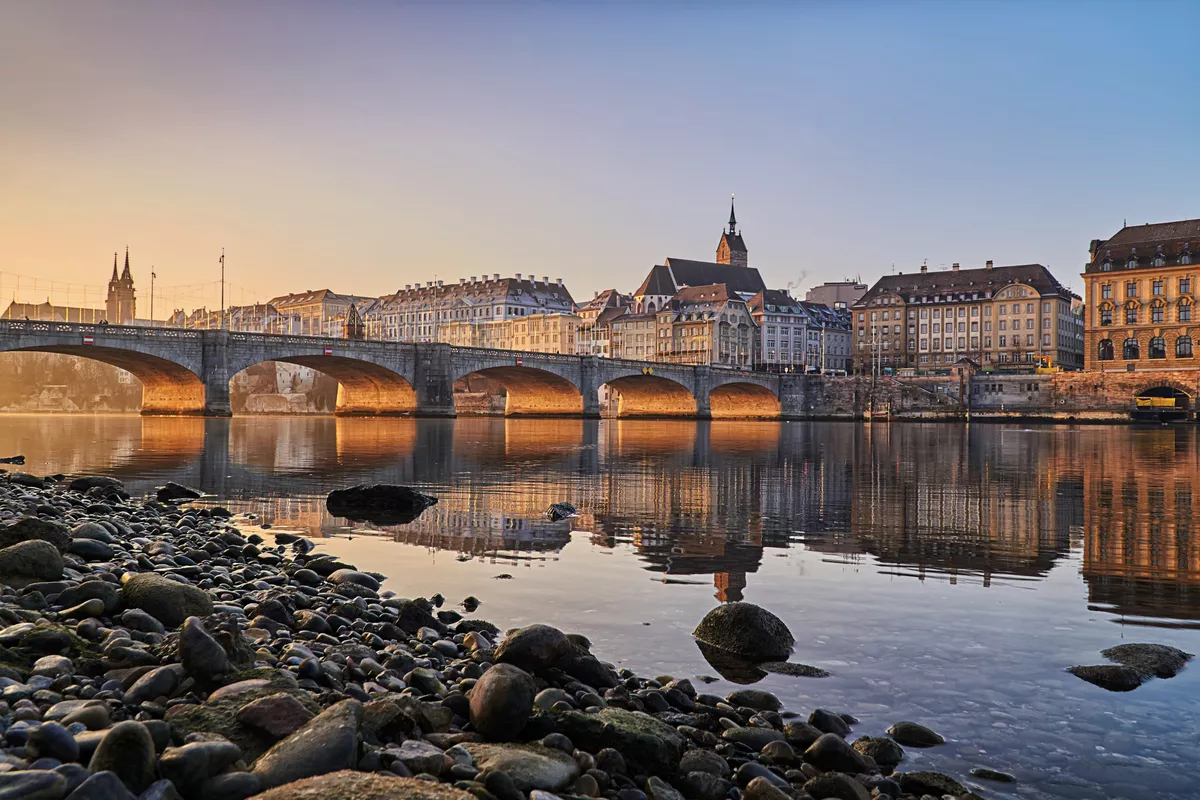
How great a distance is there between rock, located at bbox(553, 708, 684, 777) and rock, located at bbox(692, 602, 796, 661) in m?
2.52

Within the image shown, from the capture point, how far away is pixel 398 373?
249ft

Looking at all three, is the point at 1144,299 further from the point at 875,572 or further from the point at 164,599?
the point at 164,599

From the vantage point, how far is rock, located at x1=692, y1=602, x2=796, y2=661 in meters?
8.18

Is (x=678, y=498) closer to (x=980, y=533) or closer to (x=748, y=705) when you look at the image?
(x=980, y=533)

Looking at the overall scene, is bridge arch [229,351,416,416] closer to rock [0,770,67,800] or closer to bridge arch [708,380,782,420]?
bridge arch [708,380,782,420]

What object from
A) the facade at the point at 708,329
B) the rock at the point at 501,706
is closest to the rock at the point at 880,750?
the rock at the point at 501,706

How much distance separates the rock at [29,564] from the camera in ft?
24.0

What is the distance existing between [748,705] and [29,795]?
468 centimetres

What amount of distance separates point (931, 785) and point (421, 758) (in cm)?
303

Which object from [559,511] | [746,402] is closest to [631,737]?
[559,511]

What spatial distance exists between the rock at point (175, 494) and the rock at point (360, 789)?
52.9 ft

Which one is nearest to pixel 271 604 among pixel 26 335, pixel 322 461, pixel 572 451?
pixel 322 461

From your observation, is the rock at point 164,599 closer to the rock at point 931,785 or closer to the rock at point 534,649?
the rock at point 534,649

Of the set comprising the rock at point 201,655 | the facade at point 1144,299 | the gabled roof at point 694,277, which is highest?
the gabled roof at point 694,277
